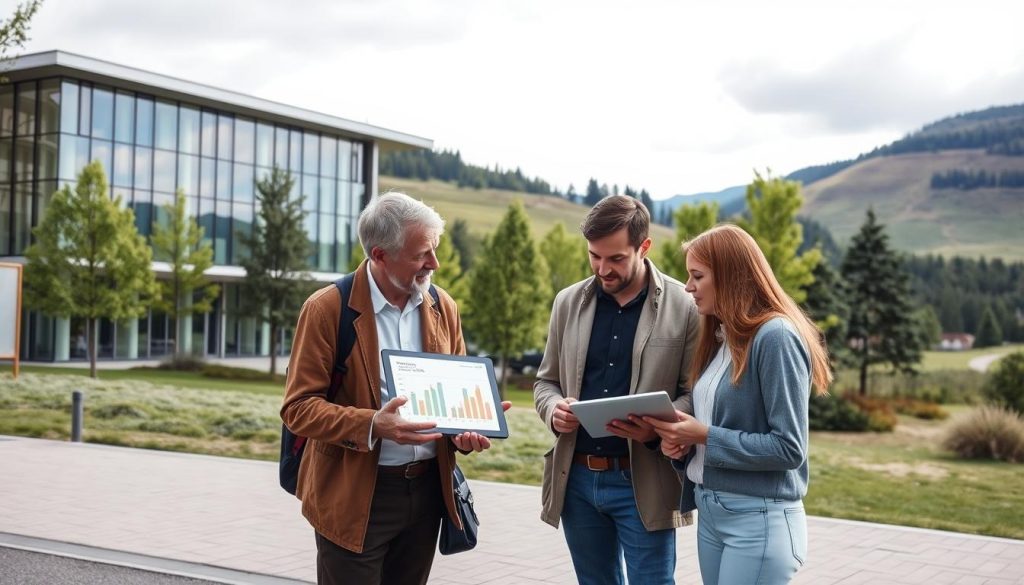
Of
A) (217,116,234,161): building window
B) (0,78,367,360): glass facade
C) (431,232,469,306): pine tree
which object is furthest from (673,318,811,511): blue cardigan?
(217,116,234,161): building window

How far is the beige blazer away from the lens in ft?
12.9

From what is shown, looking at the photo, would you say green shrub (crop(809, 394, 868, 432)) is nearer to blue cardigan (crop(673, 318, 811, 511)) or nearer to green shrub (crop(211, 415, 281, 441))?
green shrub (crop(211, 415, 281, 441))

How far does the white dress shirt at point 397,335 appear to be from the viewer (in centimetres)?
379

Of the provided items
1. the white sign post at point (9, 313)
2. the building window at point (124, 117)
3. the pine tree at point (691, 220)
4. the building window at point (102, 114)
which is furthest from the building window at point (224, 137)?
the white sign post at point (9, 313)

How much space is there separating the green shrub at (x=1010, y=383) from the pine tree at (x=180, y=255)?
31.1 m

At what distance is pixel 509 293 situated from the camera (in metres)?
44.7

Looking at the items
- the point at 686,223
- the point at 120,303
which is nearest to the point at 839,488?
the point at 686,223

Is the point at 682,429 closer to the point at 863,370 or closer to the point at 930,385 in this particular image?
the point at 930,385

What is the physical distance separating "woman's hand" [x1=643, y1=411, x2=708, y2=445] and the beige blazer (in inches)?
13.5

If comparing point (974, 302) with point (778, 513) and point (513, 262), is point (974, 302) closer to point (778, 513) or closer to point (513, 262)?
point (513, 262)

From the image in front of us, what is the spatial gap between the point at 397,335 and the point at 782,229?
2923 centimetres

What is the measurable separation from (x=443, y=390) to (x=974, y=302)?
427 feet

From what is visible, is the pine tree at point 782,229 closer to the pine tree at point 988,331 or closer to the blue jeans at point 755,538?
the blue jeans at point 755,538

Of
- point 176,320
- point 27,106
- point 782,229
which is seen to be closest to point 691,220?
point 782,229
